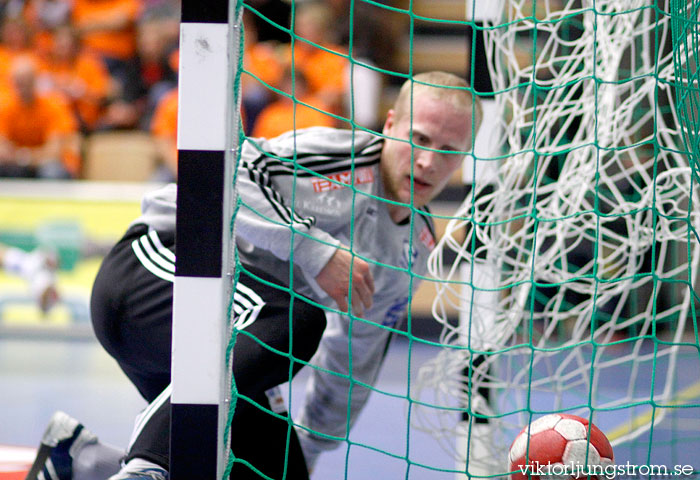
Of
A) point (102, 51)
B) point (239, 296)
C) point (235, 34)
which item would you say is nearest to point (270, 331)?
point (239, 296)

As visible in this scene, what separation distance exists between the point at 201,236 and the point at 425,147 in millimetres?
818

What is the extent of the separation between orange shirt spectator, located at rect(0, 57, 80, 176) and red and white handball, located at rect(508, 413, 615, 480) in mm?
4818

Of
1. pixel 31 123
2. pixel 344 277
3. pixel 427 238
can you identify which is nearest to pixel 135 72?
pixel 31 123

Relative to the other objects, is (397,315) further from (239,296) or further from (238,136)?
(238,136)

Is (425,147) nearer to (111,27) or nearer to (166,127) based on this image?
(166,127)

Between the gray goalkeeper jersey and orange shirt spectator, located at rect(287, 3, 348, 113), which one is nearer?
the gray goalkeeper jersey

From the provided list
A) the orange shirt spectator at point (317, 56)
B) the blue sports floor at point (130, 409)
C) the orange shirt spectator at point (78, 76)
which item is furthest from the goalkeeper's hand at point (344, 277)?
the orange shirt spectator at point (78, 76)

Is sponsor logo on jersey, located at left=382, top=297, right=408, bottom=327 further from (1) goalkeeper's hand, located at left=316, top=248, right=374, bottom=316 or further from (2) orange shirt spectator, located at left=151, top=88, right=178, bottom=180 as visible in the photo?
(2) orange shirt spectator, located at left=151, top=88, right=178, bottom=180

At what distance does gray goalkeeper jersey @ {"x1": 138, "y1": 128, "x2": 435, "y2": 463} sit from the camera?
73.9 inches

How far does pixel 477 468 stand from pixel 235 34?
160 centimetres

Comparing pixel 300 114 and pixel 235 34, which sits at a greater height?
pixel 235 34

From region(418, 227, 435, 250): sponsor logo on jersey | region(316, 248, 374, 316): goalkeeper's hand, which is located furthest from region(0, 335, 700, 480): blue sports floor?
region(316, 248, 374, 316): goalkeeper's hand

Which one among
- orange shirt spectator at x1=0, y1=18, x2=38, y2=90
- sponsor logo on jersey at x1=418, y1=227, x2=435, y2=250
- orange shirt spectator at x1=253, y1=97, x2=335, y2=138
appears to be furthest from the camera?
orange shirt spectator at x1=0, y1=18, x2=38, y2=90

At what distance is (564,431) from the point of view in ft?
6.24
